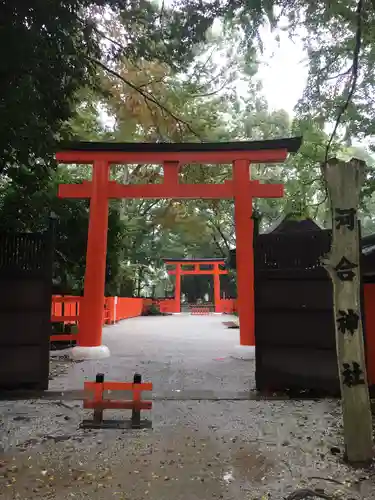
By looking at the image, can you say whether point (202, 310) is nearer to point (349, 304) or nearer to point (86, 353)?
point (86, 353)

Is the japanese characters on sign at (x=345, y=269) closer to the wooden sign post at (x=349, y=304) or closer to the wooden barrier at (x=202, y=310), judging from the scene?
the wooden sign post at (x=349, y=304)

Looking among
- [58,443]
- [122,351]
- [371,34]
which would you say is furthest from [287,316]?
[122,351]

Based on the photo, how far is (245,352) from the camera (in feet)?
28.1

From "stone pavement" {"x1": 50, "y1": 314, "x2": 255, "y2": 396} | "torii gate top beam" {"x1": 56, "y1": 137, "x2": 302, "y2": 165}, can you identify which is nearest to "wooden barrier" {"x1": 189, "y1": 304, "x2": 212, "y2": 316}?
"stone pavement" {"x1": 50, "y1": 314, "x2": 255, "y2": 396}

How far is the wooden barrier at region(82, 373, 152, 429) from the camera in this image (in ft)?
13.3

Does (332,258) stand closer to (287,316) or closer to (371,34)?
(287,316)

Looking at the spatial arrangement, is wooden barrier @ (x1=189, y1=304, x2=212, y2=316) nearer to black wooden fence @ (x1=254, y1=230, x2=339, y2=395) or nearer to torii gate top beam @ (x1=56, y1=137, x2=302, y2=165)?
torii gate top beam @ (x1=56, y1=137, x2=302, y2=165)

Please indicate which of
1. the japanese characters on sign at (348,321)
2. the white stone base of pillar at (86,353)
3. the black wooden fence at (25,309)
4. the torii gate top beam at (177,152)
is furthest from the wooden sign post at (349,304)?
the white stone base of pillar at (86,353)

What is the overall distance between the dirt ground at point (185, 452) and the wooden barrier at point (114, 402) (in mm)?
121

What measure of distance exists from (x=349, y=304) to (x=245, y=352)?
5.42 metres

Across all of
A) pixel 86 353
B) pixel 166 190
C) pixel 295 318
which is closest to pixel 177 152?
pixel 166 190

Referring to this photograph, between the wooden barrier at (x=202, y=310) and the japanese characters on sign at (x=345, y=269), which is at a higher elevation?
the japanese characters on sign at (x=345, y=269)

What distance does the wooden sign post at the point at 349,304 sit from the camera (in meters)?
3.31

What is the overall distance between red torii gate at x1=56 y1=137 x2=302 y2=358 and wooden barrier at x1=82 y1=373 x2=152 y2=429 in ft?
14.5
